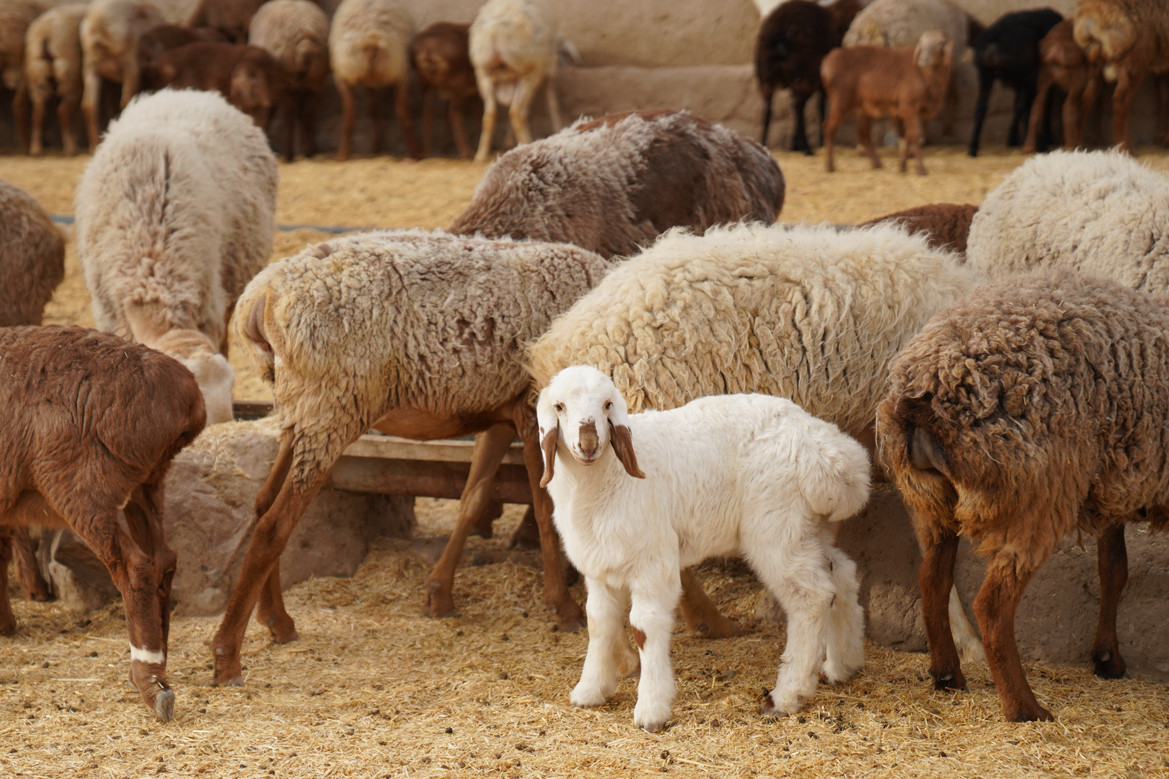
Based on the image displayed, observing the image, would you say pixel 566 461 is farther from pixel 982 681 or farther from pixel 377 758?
pixel 982 681

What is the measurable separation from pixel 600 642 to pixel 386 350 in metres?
1.53

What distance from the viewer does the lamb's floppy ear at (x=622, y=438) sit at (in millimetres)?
3803

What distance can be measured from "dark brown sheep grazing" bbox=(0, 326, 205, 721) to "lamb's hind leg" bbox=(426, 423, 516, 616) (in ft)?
4.78

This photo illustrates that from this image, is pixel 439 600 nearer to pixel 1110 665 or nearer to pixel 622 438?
pixel 622 438

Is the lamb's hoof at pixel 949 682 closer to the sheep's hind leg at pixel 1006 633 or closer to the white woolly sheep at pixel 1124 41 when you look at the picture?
the sheep's hind leg at pixel 1006 633

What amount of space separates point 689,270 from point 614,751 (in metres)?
2.02

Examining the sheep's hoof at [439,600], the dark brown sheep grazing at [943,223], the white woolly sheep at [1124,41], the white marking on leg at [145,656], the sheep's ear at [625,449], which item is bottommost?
the sheep's hoof at [439,600]

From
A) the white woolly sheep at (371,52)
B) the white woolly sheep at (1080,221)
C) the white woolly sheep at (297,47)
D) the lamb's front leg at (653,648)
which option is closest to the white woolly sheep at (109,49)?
the white woolly sheep at (297,47)

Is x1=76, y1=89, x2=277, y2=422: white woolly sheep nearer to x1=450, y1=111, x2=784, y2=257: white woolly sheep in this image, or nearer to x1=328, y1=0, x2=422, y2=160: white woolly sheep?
x1=450, y1=111, x2=784, y2=257: white woolly sheep

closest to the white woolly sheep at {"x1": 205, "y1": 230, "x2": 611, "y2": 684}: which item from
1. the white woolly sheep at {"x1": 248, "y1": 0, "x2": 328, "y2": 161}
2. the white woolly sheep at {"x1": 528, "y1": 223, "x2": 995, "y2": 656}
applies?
the white woolly sheep at {"x1": 528, "y1": 223, "x2": 995, "y2": 656}

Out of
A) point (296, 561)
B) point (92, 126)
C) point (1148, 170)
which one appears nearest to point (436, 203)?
point (92, 126)

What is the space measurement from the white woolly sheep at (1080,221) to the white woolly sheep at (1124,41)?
5.97m

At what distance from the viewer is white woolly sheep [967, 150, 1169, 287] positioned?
535cm

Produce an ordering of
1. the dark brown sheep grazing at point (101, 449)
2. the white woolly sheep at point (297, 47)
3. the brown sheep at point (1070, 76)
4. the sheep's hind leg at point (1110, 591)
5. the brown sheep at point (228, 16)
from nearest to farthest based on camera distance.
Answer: the dark brown sheep grazing at point (101, 449)
the sheep's hind leg at point (1110, 591)
the brown sheep at point (1070, 76)
the white woolly sheep at point (297, 47)
the brown sheep at point (228, 16)
